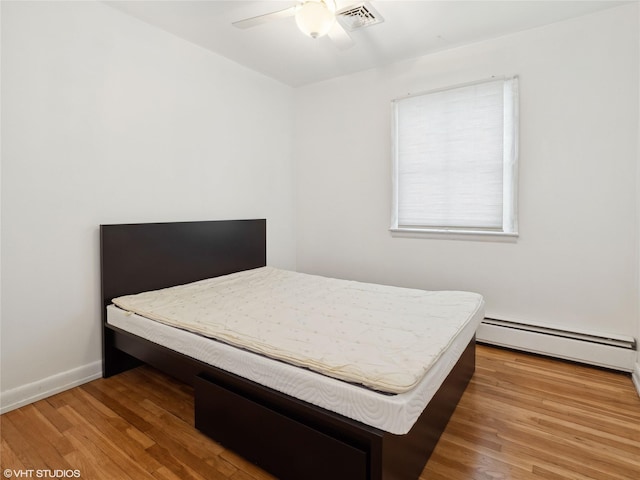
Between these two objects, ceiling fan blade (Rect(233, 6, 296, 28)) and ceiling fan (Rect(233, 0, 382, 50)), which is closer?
ceiling fan (Rect(233, 0, 382, 50))

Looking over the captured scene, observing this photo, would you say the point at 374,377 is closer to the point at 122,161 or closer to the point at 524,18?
the point at 122,161

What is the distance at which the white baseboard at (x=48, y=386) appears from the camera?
2.09 m

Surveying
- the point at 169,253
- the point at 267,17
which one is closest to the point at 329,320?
the point at 169,253

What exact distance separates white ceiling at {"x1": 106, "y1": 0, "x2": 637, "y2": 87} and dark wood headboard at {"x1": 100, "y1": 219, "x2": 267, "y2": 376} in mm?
1536

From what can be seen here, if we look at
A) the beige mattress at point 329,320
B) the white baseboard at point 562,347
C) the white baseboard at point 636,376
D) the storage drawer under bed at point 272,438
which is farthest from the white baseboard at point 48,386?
the white baseboard at point 636,376

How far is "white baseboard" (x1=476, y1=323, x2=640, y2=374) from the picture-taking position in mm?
2508

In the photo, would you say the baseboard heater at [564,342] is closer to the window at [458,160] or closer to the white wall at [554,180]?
the white wall at [554,180]

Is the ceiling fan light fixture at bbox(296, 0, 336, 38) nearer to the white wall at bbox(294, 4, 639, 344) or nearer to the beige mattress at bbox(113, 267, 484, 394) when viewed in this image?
the beige mattress at bbox(113, 267, 484, 394)

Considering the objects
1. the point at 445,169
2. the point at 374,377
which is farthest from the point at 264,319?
the point at 445,169

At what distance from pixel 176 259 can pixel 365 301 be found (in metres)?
1.56

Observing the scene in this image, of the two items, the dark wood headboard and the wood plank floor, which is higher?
the dark wood headboard

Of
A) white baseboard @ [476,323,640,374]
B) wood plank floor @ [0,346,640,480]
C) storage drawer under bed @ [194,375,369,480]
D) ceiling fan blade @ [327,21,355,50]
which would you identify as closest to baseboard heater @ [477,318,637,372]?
white baseboard @ [476,323,640,374]

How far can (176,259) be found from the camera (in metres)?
2.88

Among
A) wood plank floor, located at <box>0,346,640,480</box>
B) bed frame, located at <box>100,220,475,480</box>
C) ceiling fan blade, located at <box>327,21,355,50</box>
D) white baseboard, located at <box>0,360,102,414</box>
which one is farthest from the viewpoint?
ceiling fan blade, located at <box>327,21,355,50</box>
